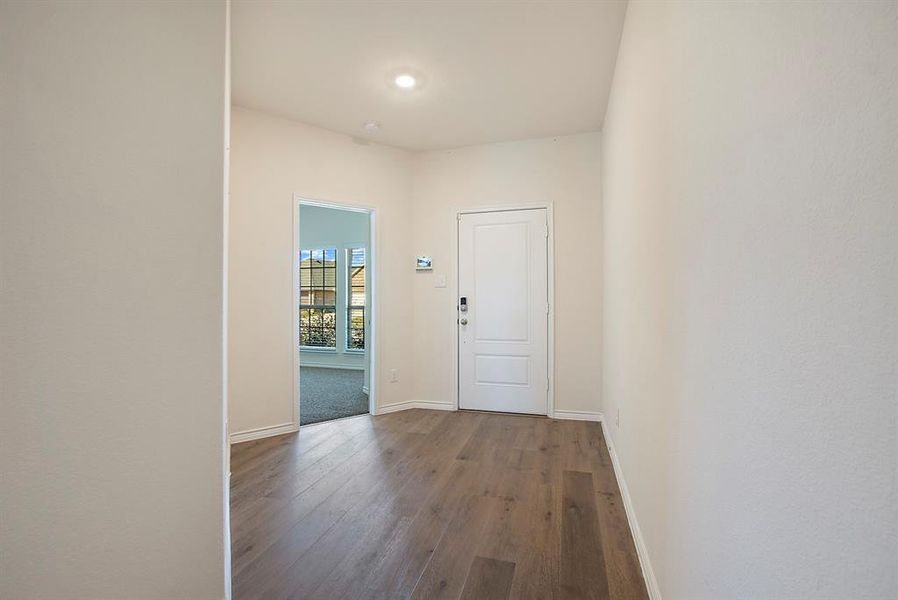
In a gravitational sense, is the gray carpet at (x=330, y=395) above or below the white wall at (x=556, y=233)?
below

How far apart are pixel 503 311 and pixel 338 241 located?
412 cm

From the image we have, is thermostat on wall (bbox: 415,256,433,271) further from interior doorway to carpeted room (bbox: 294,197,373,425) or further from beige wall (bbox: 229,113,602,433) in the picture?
interior doorway to carpeted room (bbox: 294,197,373,425)

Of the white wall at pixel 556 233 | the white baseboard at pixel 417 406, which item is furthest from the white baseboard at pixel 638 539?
the white baseboard at pixel 417 406

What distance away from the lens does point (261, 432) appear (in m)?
3.35

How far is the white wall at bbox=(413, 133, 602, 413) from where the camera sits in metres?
3.85

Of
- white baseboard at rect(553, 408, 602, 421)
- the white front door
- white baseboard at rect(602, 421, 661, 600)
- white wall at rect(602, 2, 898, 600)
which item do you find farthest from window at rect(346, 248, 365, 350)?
white wall at rect(602, 2, 898, 600)

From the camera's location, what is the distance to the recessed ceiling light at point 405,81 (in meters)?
2.85

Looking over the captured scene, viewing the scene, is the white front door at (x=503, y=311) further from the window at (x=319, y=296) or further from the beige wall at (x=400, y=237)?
the window at (x=319, y=296)

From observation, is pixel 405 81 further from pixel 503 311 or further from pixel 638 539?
pixel 638 539

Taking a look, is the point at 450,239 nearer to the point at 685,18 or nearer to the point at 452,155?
the point at 452,155

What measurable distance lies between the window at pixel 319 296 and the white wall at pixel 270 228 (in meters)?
3.71

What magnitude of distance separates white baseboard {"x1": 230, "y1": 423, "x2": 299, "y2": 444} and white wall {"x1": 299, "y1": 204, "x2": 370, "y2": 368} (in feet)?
11.7

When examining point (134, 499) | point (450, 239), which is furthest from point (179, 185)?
point (450, 239)

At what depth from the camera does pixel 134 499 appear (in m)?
1.24
